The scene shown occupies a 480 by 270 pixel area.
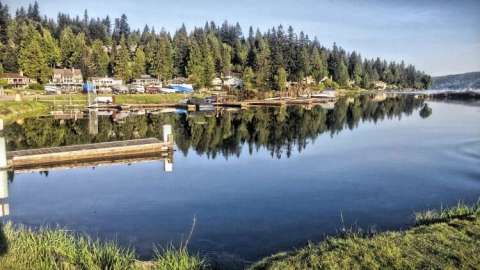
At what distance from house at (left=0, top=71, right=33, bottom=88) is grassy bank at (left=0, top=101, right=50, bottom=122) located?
2812 cm

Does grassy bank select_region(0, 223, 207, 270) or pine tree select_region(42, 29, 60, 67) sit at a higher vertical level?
pine tree select_region(42, 29, 60, 67)

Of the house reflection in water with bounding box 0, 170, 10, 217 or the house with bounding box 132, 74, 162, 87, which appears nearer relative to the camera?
the house reflection in water with bounding box 0, 170, 10, 217

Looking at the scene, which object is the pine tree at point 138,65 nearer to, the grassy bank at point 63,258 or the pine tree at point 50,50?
the pine tree at point 50,50

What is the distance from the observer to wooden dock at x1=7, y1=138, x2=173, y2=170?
25.8 meters

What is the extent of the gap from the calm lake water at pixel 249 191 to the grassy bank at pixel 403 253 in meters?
3.70

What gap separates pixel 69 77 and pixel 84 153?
94.1 metres

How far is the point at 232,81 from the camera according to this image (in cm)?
13375

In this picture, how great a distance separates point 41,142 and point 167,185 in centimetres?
1935

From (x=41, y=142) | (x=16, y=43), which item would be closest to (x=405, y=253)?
(x=41, y=142)

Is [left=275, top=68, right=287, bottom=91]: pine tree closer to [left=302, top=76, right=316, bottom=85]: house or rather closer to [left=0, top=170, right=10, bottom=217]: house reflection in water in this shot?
[left=302, top=76, right=316, bottom=85]: house

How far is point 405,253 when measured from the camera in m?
8.62

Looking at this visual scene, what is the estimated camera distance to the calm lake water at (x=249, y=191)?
1481 cm

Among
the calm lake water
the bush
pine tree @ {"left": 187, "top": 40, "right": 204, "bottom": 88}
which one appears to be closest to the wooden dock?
the calm lake water

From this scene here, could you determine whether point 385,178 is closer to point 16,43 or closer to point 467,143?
point 467,143
